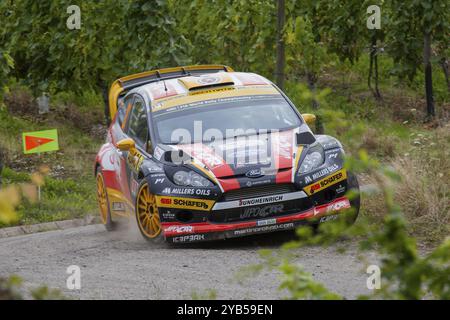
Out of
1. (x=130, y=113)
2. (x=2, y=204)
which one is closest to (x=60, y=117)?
(x=130, y=113)

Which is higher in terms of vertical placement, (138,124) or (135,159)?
(138,124)

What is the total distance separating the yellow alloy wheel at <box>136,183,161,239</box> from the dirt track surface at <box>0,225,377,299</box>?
174 mm

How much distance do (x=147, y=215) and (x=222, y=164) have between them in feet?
3.45

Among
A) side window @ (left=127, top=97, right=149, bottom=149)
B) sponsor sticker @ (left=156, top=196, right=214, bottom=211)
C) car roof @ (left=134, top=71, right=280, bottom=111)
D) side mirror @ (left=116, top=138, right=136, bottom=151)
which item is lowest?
sponsor sticker @ (left=156, top=196, right=214, bottom=211)

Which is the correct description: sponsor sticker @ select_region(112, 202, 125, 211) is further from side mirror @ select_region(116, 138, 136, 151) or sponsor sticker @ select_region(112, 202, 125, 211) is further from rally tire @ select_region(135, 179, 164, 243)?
rally tire @ select_region(135, 179, 164, 243)

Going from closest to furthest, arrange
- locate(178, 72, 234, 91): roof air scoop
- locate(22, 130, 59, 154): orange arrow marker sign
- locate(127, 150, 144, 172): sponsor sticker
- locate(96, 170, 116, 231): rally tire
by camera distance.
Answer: locate(127, 150, 144, 172): sponsor sticker < locate(178, 72, 234, 91): roof air scoop < locate(96, 170, 116, 231): rally tire < locate(22, 130, 59, 154): orange arrow marker sign

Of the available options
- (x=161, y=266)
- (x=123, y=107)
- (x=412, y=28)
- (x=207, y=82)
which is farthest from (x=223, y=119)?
(x=412, y=28)

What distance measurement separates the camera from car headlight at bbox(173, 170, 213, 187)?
9078 millimetres

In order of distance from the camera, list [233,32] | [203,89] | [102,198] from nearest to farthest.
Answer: [203,89]
[102,198]
[233,32]

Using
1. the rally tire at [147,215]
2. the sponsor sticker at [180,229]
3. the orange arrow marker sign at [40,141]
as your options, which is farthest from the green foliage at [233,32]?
the sponsor sticker at [180,229]

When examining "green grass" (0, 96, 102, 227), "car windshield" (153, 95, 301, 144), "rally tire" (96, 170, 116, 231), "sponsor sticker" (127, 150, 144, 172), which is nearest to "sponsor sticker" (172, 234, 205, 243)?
"sponsor sticker" (127, 150, 144, 172)

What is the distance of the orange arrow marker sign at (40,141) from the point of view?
13445mm

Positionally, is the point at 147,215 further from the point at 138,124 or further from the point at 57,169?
the point at 57,169

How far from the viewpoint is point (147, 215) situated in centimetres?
970
